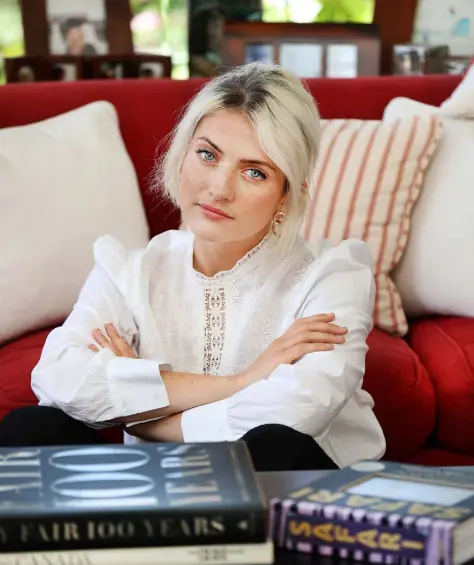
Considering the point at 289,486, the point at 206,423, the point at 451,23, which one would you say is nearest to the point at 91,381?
the point at 206,423

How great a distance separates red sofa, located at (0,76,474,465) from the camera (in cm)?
204

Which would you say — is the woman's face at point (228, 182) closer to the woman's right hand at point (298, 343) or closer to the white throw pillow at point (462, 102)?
the woman's right hand at point (298, 343)

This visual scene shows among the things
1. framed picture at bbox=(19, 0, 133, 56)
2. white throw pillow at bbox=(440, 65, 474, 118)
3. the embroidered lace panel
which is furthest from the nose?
framed picture at bbox=(19, 0, 133, 56)

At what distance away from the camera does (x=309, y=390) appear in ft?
5.33

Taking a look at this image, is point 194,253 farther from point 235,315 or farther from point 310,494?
point 310,494

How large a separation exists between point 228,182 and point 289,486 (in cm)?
68

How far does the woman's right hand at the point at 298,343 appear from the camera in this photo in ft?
5.55

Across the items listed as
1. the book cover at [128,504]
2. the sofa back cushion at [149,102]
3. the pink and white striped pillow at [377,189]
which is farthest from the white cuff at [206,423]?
the sofa back cushion at [149,102]

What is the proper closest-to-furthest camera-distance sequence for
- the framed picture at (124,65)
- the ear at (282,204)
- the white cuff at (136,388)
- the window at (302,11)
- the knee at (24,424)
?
the knee at (24,424) → the white cuff at (136,388) → the ear at (282,204) → the framed picture at (124,65) → the window at (302,11)

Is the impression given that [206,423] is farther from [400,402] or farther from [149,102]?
[149,102]

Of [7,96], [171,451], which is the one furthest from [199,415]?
[7,96]

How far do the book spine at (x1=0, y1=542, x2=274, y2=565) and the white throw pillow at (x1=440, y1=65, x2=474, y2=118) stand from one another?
1643 millimetres

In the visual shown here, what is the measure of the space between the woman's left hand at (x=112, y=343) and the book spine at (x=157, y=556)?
76 centimetres

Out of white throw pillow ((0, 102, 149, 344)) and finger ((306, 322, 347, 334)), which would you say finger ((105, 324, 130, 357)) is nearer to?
finger ((306, 322, 347, 334))
